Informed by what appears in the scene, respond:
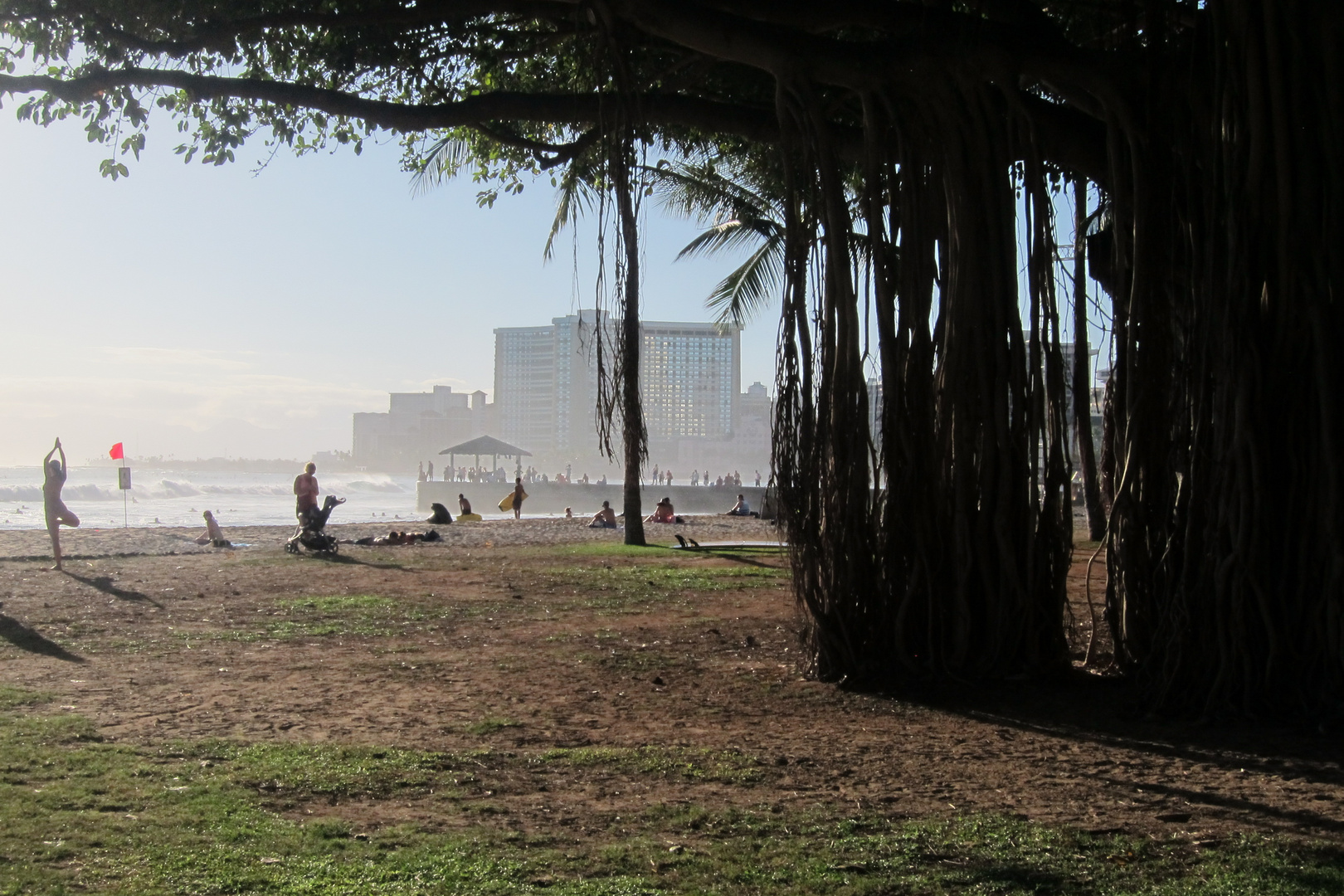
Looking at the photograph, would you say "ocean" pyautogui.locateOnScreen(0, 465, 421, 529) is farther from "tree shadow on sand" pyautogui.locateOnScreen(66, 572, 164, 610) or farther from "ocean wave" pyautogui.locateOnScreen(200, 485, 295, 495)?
"tree shadow on sand" pyautogui.locateOnScreen(66, 572, 164, 610)

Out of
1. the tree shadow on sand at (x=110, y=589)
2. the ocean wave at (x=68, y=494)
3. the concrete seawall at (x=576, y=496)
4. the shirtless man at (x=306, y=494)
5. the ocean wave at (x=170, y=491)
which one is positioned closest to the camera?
the tree shadow on sand at (x=110, y=589)

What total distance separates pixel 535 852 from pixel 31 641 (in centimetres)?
585


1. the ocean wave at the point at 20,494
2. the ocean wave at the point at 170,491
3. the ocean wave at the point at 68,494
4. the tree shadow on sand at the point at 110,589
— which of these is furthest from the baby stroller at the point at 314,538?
the ocean wave at the point at 170,491

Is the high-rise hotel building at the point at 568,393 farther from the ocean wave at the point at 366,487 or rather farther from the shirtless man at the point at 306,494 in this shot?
the shirtless man at the point at 306,494

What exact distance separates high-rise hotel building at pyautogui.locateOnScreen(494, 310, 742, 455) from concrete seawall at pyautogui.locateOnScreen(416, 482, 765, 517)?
457cm

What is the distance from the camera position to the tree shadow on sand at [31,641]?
24.2 feet

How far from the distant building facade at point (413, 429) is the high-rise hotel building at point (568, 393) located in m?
23.9

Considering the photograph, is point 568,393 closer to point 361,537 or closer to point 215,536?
point 361,537

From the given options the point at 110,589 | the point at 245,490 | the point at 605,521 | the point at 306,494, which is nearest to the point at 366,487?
the point at 245,490

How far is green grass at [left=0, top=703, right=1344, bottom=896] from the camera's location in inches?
127

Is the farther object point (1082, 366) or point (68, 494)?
point (68, 494)

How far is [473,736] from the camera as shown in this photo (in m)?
5.22

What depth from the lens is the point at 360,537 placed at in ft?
70.2

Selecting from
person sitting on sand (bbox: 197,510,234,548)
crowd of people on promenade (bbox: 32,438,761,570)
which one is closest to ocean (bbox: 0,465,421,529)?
crowd of people on promenade (bbox: 32,438,761,570)
